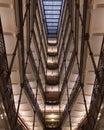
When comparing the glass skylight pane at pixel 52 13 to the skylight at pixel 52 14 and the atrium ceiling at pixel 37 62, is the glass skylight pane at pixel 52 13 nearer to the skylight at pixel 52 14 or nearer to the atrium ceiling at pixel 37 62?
the skylight at pixel 52 14

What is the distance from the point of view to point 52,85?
28000mm

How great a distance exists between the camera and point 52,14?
102 feet

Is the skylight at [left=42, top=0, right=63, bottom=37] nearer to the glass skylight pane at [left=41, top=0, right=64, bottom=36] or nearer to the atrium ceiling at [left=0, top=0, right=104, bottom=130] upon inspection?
the glass skylight pane at [left=41, top=0, right=64, bottom=36]

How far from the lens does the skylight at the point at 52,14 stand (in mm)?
29578

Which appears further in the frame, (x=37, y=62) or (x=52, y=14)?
(x=52, y=14)

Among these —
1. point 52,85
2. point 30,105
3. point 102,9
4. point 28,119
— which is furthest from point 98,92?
point 52,85

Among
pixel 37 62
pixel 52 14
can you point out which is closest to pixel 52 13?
pixel 52 14

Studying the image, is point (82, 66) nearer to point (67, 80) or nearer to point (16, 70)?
point (16, 70)

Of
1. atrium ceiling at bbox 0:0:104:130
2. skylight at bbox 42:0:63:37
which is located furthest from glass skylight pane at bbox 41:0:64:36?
atrium ceiling at bbox 0:0:104:130

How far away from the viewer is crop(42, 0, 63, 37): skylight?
29578mm

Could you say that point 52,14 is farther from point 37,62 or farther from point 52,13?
point 37,62

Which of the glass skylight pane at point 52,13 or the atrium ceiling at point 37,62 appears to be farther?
the glass skylight pane at point 52,13

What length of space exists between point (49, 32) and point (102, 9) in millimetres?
23997

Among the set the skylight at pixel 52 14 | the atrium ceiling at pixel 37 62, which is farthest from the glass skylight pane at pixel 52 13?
the atrium ceiling at pixel 37 62
